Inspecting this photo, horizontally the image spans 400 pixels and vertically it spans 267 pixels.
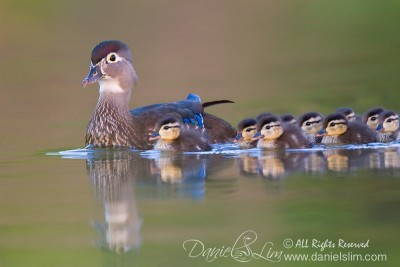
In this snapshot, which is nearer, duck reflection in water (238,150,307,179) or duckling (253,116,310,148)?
duck reflection in water (238,150,307,179)

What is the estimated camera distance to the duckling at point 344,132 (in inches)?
336

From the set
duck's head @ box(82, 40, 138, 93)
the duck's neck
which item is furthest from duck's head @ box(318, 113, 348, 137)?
duck's head @ box(82, 40, 138, 93)

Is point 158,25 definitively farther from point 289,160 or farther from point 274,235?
point 274,235

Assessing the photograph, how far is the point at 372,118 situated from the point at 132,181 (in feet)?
9.88

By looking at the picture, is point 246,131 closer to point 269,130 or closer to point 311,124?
point 269,130

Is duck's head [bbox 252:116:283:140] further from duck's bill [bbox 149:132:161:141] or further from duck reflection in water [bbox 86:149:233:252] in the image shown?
duck's bill [bbox 149:132:161:141]

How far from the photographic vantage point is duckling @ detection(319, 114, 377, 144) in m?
8.52

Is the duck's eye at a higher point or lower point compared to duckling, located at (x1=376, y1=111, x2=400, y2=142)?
higher

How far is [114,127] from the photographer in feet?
28.4

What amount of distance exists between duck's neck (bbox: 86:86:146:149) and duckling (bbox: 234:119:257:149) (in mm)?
698

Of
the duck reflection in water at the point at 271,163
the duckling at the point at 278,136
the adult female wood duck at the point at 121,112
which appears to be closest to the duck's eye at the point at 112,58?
the adult female wood duck at the point at 121,112

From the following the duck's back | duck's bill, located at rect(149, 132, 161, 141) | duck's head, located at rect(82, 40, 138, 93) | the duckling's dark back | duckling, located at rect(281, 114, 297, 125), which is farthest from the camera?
duckling, located at rect(281, 114, 297, 125)

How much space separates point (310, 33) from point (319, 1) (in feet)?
4.68

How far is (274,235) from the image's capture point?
5.27m
